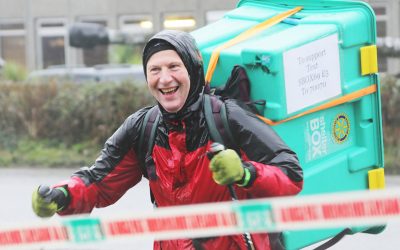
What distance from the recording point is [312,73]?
4.66 meters

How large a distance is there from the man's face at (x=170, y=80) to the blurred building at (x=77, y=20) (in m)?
20.4

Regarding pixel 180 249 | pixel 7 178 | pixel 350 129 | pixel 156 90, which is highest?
pixel 156 90

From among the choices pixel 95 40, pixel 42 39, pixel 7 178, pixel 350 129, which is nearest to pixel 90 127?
pixel 7 178

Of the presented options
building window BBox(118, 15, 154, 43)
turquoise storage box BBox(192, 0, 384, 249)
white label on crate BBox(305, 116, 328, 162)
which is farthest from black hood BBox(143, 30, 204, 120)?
building window BBox(118, 15, 154, 43)

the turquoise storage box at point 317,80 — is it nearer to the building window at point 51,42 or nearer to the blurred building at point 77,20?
the blurred building at point 77,20

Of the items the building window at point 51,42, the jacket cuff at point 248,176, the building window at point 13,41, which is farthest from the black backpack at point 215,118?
the building window at point 13,41

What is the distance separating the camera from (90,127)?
1416 centimetres

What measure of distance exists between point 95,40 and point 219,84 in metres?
13.5

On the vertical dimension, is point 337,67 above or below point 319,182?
above

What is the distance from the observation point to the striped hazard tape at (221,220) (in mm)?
3316

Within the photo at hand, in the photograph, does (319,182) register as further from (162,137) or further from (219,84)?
(162,137)

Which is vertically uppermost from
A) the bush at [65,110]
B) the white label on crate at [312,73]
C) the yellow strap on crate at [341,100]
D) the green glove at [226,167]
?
the white label on crate at [312,73]

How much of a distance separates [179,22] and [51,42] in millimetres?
4208

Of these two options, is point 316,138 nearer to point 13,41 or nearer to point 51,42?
point 51,42
